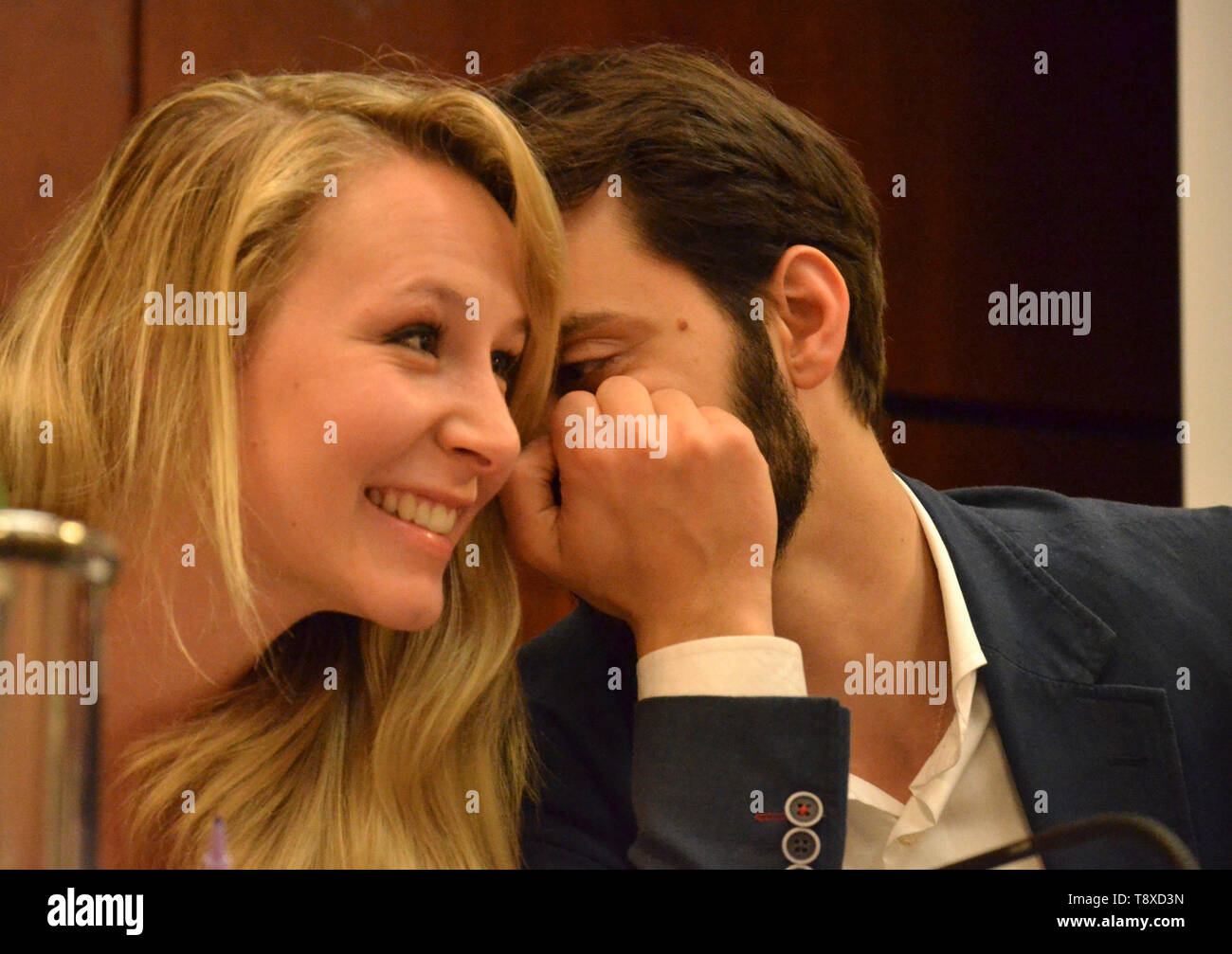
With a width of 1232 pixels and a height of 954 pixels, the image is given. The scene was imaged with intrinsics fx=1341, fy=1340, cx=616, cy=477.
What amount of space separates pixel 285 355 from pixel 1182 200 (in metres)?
1.15

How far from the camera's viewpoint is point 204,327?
3.15 ft

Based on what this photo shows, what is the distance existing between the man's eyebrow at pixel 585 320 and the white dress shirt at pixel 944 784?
295 millimetres

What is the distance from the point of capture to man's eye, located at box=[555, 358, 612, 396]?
1.15m

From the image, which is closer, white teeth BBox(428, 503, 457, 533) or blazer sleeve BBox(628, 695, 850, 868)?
blazer sleeve BBox(628, 695, 850, 868)

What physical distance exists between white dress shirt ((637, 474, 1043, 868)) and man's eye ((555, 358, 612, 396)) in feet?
0.89

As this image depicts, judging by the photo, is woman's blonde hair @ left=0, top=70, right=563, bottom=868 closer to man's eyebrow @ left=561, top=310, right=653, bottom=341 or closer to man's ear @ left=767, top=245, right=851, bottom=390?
man's eyebrow @ left=561, top=310, right=653, bottom=341

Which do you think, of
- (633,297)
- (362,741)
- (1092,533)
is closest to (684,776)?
(362,741)

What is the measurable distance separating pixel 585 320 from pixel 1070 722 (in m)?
0.51

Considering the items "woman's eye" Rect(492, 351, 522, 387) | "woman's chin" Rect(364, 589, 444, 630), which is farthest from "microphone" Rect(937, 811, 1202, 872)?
"woman's eye" Rect(492, 351, 522, 387)

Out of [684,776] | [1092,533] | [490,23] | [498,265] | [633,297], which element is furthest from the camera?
[490,23]

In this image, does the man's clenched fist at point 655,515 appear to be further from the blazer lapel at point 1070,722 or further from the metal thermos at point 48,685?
the metal thermos at point 48,685

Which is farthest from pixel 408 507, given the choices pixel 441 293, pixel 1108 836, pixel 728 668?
pixel 1108 836

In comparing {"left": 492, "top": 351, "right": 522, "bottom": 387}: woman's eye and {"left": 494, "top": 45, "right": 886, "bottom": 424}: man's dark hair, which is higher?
{"left": 494, "top": 45, "right": 886, "bottom": 424}: man's dark hair

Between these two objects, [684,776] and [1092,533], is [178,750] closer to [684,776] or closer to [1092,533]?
[684,776]
